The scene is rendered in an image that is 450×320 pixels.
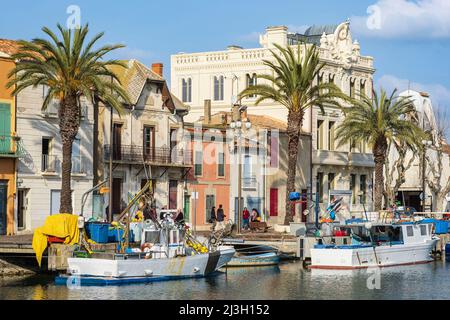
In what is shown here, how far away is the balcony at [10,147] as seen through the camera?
61094 millimetres

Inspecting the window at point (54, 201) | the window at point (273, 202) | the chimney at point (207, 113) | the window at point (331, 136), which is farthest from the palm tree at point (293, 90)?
the window at point (331, 136)

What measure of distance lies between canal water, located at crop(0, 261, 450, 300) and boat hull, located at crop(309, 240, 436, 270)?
861 millimetres

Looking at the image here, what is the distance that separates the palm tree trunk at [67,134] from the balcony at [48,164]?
4162 millimetres

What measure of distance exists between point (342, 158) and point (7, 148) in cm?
3424

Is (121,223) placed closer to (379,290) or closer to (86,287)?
(86,287)

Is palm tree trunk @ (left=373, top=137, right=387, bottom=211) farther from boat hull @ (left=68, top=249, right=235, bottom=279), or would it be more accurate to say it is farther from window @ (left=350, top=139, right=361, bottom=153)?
boat hull @ (left=68, top=249, right=235, bottom=279)

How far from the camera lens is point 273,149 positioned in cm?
8050

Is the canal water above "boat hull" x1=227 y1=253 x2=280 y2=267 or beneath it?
beneath

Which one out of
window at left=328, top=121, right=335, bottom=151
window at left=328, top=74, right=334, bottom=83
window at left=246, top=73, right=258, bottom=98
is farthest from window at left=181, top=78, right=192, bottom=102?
window at left=328, top=121, right=335, bottom=151

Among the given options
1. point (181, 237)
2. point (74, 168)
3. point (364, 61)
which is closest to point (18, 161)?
point (74, 168)

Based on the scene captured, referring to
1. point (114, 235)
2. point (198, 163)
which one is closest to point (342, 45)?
point (198, 163)

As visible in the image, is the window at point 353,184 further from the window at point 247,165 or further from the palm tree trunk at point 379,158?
the window at point 247,165

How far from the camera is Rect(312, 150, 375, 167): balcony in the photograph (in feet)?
282

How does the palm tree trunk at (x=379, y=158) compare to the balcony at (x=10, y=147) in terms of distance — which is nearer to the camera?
the balcony at (x=10, y=147)
